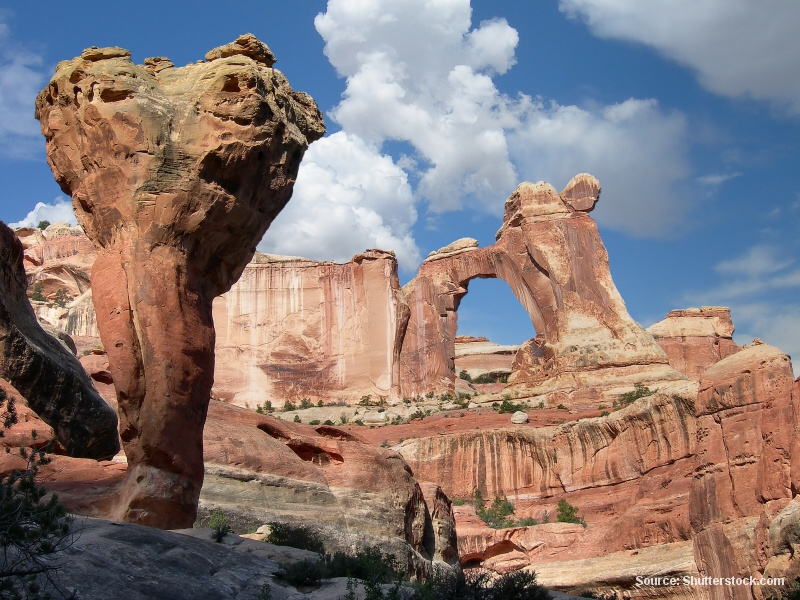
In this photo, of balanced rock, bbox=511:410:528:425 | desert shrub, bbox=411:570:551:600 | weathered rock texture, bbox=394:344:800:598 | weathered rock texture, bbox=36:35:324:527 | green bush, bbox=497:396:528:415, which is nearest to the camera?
desert shrub, bbox=411:570:551:600

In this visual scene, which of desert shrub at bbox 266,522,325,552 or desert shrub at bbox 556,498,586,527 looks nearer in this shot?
desert shrub at bbox 266,522,325,552

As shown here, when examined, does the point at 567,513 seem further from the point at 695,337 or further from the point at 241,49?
the point at 695,337

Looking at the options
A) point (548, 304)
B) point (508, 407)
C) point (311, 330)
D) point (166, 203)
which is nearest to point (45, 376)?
point (166, 203)

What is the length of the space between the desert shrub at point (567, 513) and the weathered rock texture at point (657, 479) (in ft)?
1.43

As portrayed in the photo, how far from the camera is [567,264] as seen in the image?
5388 centimetres

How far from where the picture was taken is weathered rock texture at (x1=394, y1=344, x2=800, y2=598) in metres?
19.0

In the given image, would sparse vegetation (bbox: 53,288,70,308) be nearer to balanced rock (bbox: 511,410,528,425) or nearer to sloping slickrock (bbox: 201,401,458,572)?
balanced rock (bbox: 511,410,528,425)

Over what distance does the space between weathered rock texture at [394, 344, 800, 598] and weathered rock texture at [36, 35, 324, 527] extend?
1059cm

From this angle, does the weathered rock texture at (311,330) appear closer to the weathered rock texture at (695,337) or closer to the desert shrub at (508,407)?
the desert shrub at (508,407)

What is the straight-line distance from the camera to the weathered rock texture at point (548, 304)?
1959 inches

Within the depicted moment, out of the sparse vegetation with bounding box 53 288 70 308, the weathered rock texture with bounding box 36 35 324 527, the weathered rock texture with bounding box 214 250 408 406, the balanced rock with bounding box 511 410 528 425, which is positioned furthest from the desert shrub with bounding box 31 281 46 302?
the weathered rock texture with bounding box 36 35 324 527

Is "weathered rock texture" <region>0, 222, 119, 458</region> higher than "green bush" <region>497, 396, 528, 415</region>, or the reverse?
"green bush" <region>497, 396, 528, 415</region>

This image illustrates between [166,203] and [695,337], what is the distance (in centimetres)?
6586

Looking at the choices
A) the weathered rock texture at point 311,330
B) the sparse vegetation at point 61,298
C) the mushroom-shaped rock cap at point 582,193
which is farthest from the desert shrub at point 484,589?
the sparse vegetation at point 61,298
